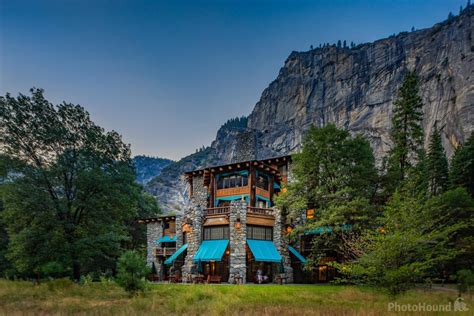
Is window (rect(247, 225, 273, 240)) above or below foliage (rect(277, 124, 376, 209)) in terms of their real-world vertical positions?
below

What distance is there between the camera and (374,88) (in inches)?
2758

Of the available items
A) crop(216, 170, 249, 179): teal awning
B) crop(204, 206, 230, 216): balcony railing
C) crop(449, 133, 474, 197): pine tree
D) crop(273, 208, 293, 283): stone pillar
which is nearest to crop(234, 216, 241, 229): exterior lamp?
crop(204, 206, 230, 216): balcony railing

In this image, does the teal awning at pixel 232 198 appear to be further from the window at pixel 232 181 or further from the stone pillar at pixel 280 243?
the stone pillar at pixel 280 243

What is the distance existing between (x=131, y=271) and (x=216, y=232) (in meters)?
13.6

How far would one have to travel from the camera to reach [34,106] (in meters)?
18.5

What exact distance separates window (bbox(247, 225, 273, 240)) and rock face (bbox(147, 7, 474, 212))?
48.2ft

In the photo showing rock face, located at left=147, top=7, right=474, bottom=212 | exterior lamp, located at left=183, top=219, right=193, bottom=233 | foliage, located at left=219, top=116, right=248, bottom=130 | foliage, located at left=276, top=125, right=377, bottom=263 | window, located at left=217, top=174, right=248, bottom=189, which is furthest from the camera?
foliage, located at left=219, top=116, right=248, bottom=130

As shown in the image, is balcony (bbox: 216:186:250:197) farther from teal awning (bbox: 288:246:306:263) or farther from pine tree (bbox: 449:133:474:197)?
pine tree (bbox: 449:133:474:197)

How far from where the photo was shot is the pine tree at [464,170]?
30.3 m

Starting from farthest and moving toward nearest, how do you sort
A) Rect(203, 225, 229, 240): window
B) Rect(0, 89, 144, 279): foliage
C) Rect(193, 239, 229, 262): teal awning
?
Rect(203, 225, 229, 240): window → Rect(193, 239, 229, 262): teal awning → Rect(0, 89, 144, 279): foliage

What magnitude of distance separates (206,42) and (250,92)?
135 meters

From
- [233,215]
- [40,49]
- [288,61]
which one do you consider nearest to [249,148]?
[233,215]

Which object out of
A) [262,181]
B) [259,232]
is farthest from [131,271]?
[262,181]

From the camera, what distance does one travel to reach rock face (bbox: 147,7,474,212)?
162 ft
